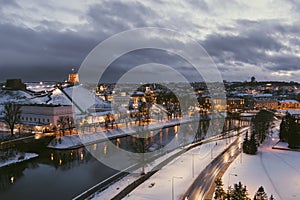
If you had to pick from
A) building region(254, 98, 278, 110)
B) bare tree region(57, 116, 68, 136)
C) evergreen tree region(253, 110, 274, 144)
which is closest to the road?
evergreen tree region(253, 110, 274, 144)

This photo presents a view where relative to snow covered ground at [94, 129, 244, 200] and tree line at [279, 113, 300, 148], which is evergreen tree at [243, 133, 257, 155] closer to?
snow covered ground at [94, 129, 244, 200]

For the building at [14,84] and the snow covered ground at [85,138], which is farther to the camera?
the building at [14,84]

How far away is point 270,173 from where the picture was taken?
10.3 m

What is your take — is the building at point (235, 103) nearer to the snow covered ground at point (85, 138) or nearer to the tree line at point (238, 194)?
the snow covered ground at point (85, 138)

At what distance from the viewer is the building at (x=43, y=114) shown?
19.9 metres

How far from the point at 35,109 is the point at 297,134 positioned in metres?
17.7

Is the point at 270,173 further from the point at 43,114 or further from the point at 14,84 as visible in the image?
the point at 14,84

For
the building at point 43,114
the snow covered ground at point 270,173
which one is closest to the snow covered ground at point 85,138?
the building at point 43,114

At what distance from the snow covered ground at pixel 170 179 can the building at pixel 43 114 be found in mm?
10628

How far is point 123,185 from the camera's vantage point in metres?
9.28

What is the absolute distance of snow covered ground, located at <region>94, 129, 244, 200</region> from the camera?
838 centimetres

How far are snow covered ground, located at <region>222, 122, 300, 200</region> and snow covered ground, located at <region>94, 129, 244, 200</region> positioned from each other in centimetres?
125

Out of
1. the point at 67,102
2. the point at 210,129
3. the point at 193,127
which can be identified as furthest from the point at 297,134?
the point at 67,102

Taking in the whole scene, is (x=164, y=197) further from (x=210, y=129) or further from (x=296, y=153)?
(x=210, y=129)
